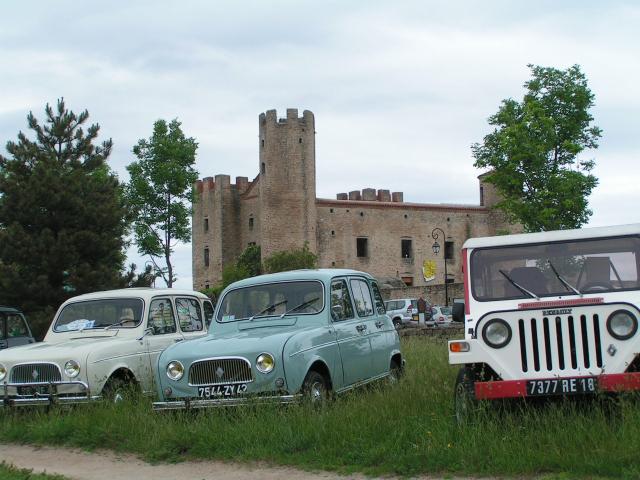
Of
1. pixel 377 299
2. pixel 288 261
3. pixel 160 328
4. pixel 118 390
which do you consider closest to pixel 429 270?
pixel 288 261

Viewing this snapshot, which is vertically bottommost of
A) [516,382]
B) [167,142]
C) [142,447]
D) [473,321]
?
[142,447]

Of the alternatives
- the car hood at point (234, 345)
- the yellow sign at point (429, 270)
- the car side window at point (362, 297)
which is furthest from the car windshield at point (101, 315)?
the yellow sign at point (429, 270)

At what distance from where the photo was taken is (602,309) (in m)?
7.28

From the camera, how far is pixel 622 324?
7.23 metres

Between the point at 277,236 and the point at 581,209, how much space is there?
104 ft

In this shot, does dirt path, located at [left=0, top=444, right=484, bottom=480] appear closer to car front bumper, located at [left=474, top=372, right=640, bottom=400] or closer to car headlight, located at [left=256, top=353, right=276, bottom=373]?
car front bumper, located at [left=474, top=372, right=640, bottom=400]

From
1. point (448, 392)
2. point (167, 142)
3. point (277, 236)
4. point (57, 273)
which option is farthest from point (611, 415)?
point (277, 236)

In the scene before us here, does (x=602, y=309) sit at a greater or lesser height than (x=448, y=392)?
greater

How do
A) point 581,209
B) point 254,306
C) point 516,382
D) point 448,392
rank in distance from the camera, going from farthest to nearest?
point 581,209 < point 254,306 < point 448,392 < point 516,382

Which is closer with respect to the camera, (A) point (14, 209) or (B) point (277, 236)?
(A) point (14, 209)

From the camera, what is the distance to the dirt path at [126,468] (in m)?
7.40

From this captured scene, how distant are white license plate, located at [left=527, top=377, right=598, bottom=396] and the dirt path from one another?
3.85 ft

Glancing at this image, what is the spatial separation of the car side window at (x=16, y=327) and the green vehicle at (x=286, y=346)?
248 inches

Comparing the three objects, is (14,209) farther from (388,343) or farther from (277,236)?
(277,236)
